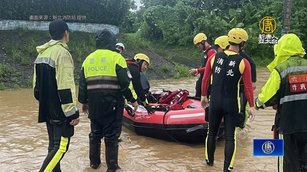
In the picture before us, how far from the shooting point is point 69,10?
811 inches

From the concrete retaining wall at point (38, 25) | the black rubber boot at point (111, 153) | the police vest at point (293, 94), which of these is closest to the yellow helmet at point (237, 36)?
the police vest at point (293, 94)

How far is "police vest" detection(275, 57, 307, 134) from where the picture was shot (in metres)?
3.96

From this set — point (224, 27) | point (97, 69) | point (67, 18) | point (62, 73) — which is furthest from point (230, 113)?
point (224, 27)

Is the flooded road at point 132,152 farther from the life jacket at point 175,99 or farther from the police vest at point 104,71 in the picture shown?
the police vest at point 104,71

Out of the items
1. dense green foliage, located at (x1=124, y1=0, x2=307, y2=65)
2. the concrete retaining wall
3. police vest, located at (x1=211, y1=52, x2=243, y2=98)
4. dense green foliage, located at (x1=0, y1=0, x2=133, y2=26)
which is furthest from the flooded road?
dense green foliage, located at (x1=124, y1=0, x2=307, y2=65)

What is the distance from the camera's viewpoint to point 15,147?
6.66 metres

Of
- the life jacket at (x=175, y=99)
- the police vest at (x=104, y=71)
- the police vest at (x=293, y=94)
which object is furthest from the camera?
the life jacket at (x=175, y=99)

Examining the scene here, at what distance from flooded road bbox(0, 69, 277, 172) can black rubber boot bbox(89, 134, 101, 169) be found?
87mm

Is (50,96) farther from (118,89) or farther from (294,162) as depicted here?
(294,162)

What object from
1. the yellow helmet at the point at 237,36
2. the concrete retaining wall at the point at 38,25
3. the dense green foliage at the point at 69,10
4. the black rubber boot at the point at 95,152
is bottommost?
the black rubber boot at the point at 95,152

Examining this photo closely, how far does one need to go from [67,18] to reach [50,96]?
1675 centimetres

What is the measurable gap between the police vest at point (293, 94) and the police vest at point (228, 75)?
105cm

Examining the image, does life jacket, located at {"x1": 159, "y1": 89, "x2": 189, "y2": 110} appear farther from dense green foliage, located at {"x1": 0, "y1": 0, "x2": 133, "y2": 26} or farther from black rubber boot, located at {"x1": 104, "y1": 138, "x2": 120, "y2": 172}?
dense green foliage, located at {"x1": 0, "y1": 0, "x2": 133, "y2": 26}

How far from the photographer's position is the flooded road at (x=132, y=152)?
5.64 m
